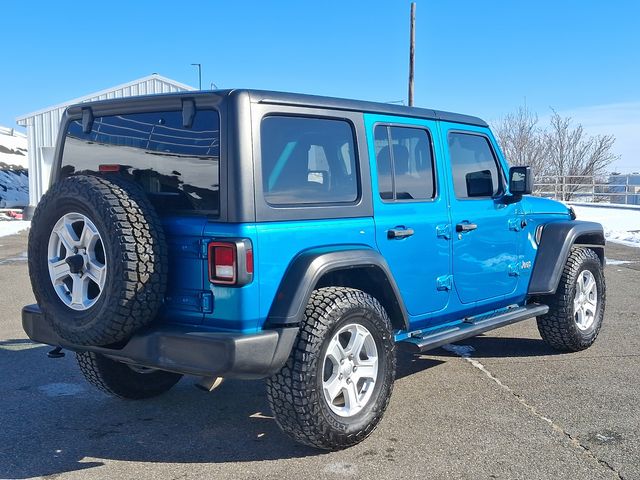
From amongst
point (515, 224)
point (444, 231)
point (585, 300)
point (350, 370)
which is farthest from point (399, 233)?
point (585, 300)

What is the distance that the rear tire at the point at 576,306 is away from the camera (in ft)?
18.4

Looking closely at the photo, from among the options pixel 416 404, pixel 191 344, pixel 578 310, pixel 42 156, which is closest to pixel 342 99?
pixel 191 344

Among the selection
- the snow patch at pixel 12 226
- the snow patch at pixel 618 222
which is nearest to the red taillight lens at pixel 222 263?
the snow patch at pixel 618 222

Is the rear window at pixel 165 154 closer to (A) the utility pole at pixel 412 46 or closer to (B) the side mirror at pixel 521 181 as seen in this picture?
(B) the side mirror at pixel 521 181

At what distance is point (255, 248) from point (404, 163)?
151 cm

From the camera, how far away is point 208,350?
3207mm

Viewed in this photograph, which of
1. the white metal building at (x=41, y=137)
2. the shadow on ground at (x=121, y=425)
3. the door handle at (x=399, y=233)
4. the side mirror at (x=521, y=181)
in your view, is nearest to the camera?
the shadow on ground at (x=121, y=425)

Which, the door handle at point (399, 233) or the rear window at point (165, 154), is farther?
the door handle at point (399, 233)

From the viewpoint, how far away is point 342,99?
3996mm

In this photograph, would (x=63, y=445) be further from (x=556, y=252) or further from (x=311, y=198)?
(x=556, y=252)

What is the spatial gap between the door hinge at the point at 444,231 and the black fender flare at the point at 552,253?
54.5 inches

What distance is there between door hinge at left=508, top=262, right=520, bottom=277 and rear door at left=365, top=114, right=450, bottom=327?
92 cm

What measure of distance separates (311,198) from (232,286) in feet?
2.50

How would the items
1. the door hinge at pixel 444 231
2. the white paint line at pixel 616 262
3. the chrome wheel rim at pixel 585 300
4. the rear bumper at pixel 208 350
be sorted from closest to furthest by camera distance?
the rear bumper at pixel 208 350
the door hinge at pixel 444 231
the chrome wheel rim at pixel 585 300
the white paint line at pixel 616 262
